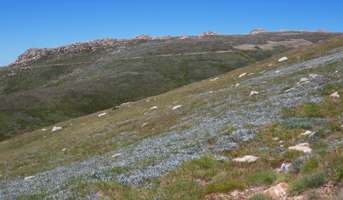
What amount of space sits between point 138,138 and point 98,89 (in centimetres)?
6681

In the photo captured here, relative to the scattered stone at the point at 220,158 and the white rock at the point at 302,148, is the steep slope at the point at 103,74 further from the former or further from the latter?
the white rock at the point at 302,148

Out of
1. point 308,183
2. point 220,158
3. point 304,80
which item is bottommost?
point 308,183

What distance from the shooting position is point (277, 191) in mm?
13125

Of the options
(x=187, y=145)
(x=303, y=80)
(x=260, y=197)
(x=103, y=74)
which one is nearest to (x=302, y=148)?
(x=260, y=197)

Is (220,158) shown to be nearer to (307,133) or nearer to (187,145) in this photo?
(187,145)

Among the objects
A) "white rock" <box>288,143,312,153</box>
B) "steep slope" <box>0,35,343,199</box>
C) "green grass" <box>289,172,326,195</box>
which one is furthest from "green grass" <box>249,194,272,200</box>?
"white rock" <box>288,143,312,153</box>

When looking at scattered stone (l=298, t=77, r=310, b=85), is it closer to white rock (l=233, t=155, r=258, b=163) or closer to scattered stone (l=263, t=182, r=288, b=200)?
white rock (l=233, t=155, r=258, b=163)

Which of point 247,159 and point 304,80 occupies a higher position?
point 304,80

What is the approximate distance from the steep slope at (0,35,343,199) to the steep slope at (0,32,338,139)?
36280 mm

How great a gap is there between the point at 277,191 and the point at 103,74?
361 feet

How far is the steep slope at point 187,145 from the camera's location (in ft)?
53.4

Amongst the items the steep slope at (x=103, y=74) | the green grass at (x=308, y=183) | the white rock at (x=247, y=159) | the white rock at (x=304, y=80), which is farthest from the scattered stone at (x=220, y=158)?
the steep slope at (x=103, y=74)

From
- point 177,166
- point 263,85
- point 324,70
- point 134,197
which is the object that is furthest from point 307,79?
point 134,197

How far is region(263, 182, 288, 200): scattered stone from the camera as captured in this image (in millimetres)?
12836
